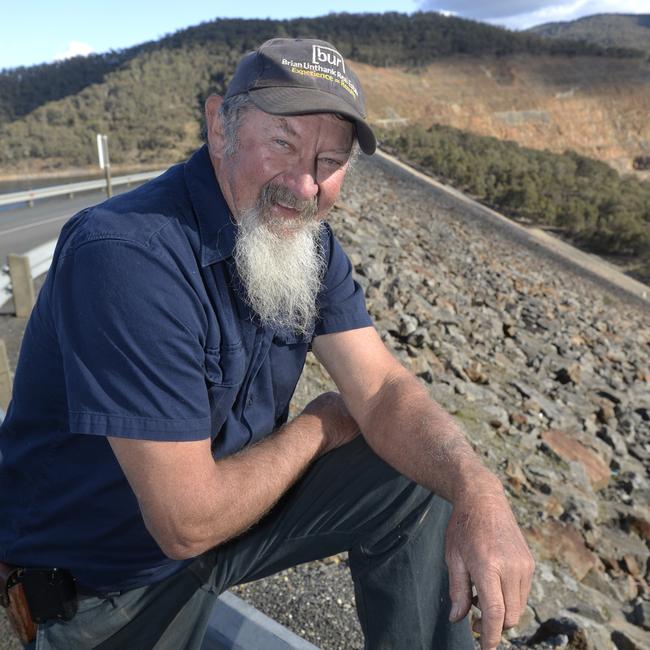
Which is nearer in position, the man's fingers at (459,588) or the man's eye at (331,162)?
the man's fingers at (459,588)

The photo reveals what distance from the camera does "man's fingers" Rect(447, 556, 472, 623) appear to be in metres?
1.58

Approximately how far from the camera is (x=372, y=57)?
62.9 metres

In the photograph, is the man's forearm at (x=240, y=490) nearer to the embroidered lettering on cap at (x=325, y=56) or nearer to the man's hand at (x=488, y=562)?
the man's hand at (x=488, y=562)

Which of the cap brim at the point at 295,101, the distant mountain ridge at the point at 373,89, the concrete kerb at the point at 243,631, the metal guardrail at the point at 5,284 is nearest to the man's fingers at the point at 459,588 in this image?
the concrete kerb at the point at 243,631

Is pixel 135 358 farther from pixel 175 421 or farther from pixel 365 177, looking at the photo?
pixel 365 177

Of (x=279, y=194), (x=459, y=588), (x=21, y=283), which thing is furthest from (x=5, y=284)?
(x=459, y=588)

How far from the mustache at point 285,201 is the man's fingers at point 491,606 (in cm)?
106

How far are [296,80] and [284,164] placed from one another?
222mm

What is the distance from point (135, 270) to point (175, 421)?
0.34 m

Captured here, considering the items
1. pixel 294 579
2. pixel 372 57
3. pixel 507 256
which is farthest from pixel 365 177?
pixel 372 57

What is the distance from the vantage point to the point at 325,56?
187cm

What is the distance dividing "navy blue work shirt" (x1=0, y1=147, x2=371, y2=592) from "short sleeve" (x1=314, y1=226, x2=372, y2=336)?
199 mm

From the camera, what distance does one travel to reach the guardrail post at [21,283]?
22.2 feet

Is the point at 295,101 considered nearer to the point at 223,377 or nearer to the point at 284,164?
the point at 284,164
